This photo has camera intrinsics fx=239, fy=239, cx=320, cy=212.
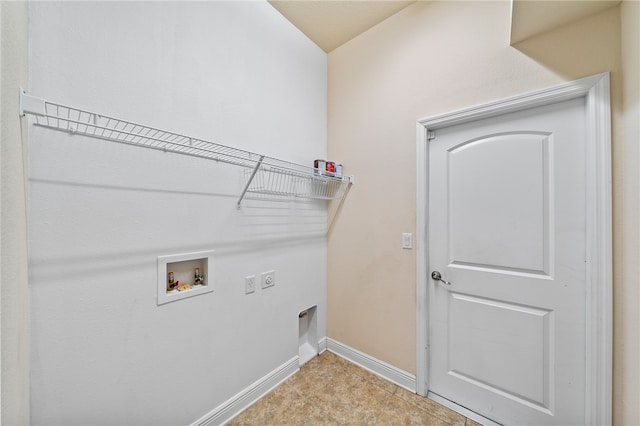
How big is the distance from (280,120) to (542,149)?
163cm

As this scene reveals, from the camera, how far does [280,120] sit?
1798mm

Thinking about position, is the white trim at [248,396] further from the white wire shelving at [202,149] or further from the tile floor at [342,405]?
the white wire shelving at [202,149]

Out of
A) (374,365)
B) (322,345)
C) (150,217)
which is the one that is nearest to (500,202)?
(374,365)

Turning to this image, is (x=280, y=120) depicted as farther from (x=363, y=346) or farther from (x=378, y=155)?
(x=363, y=346)

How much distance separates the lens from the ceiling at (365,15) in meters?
Answer: 1.13

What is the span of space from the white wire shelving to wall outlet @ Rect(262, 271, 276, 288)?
1.73 ft

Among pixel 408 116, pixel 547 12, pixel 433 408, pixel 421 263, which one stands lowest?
pixel 433 408

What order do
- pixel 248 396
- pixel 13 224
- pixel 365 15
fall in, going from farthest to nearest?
pixel 365 15 → pixel 248 396 → pixel 13 224

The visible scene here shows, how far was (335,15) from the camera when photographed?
72.4 inches

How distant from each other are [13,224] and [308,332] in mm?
1988

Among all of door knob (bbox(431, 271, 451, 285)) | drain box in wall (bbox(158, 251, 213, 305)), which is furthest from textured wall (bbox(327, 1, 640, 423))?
drain box in wall (bbox(158, 251, 213, 305))

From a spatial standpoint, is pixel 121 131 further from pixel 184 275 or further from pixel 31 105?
pixel 184 275

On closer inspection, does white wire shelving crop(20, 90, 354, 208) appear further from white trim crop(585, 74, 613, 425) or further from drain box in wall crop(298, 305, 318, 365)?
white trim crop(585, 74, 613, 425)

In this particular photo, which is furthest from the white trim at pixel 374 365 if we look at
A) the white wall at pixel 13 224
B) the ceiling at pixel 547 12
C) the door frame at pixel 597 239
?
the ceiling at pixel 547 12
